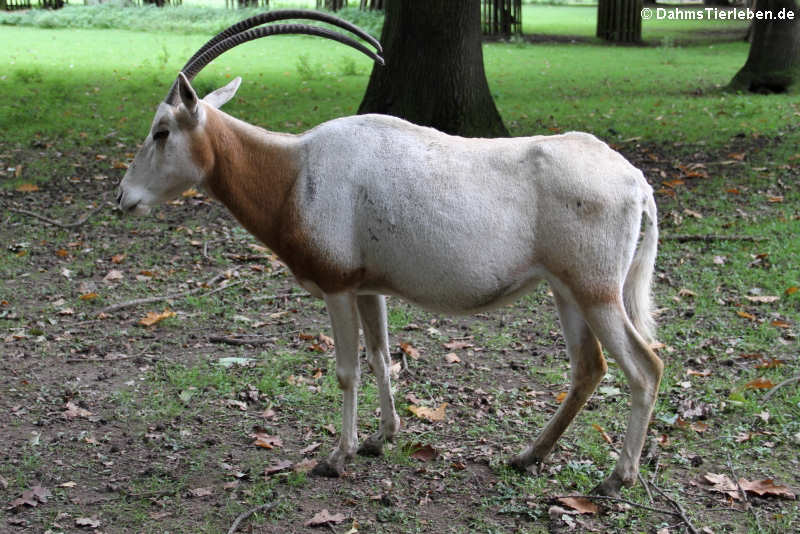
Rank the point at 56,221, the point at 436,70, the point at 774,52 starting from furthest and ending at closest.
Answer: the point at 774,52 → the point at 436,70 → the point at 56,221

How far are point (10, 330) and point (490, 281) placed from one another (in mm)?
4047

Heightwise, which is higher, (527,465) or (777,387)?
(777,387)

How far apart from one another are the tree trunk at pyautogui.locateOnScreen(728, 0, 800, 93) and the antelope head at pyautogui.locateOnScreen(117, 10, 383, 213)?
449 inches

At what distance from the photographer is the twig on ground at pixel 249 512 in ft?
12.8

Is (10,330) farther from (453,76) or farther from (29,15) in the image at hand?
(29,15)

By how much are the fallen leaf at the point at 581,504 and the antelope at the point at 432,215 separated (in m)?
0.10

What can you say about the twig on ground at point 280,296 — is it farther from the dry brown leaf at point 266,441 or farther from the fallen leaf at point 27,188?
the fallen leaf at point 27,188

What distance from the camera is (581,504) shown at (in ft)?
13.2

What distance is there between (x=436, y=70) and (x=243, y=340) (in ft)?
15.9

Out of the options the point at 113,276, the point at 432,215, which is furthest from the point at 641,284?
the point at 113,276

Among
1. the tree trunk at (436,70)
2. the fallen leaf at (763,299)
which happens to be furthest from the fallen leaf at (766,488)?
the tree trunk at (436,70)

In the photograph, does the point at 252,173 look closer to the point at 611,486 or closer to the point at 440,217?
the point at 440,217

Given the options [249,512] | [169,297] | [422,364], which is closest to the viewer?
[249,512]

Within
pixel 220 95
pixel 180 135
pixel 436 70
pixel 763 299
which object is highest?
pixel 220 95
